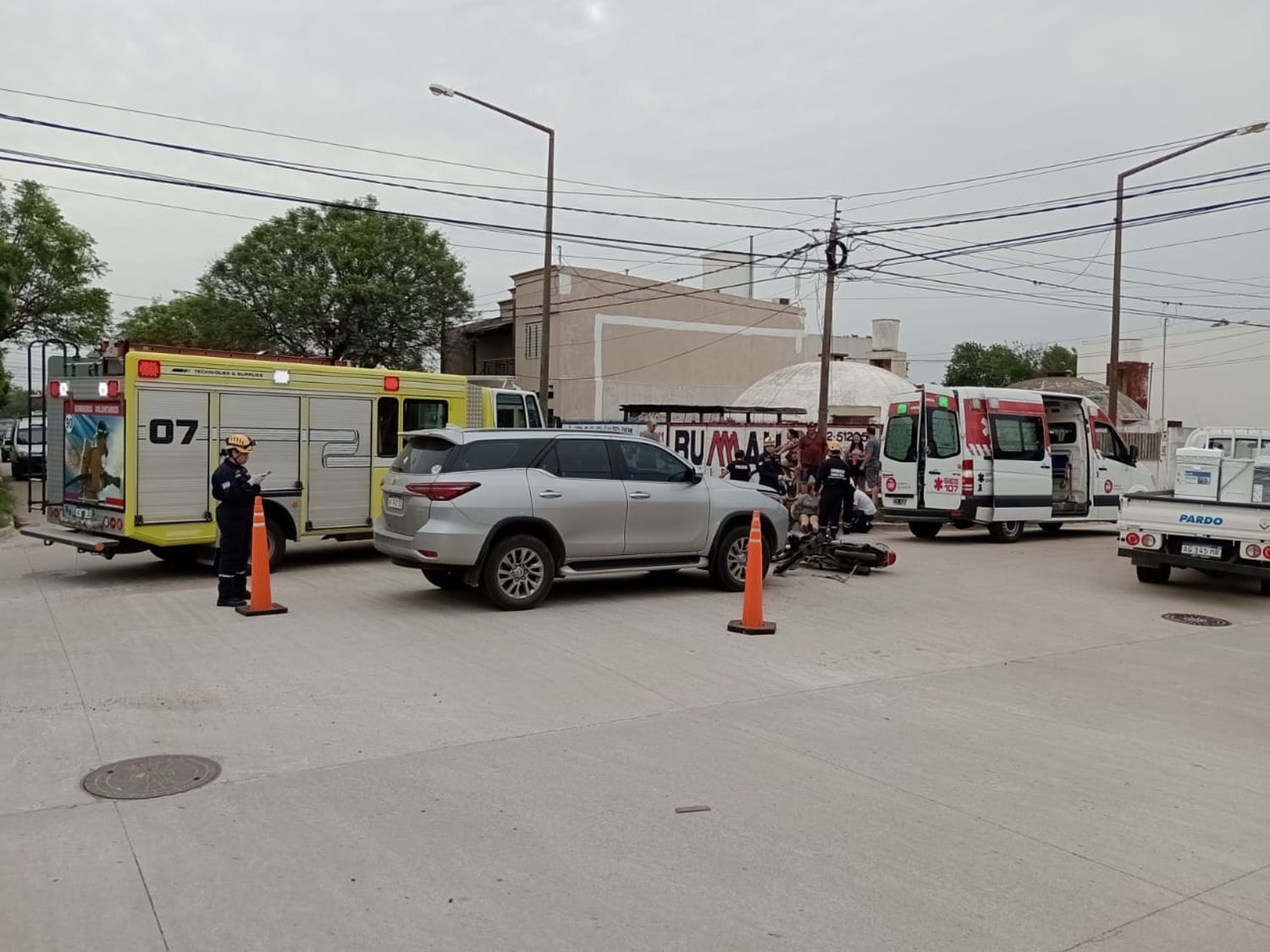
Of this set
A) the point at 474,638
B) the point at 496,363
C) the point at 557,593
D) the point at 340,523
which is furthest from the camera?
the point at 496,363

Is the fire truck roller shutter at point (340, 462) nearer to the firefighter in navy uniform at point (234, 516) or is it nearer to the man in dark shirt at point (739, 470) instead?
the firefighter in navy uniform at point (234, 516)

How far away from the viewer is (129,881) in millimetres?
3982

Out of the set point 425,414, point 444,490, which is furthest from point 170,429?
point 444,490

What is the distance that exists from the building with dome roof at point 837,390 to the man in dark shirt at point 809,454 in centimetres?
1911

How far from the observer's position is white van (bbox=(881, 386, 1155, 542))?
1691cm

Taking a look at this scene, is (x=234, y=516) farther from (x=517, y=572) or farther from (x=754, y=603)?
(x=754, y=603)

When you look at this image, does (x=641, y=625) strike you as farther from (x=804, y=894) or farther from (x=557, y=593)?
(x=804, y=894)

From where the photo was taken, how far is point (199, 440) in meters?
11.7

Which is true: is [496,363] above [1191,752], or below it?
above

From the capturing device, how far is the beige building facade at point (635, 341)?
45281mm

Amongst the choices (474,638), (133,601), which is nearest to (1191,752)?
(474,638)

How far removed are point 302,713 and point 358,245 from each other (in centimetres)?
3660

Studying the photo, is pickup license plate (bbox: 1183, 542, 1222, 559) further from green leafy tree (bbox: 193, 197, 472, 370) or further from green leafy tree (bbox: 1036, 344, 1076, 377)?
green leafy tree (bbox: 1036, 344, 1076, 377)

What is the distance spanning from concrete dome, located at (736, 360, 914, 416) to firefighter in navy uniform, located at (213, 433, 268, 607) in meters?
32.2
